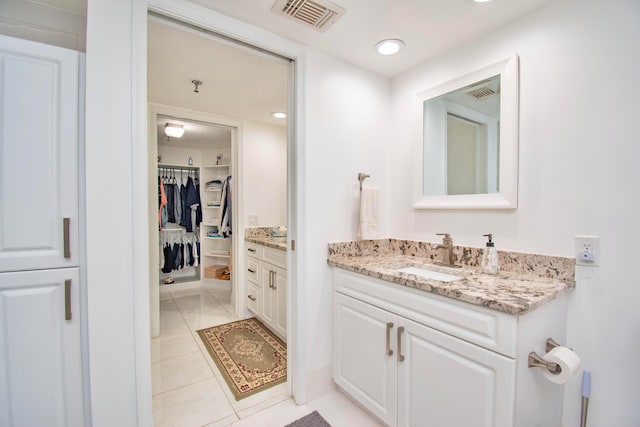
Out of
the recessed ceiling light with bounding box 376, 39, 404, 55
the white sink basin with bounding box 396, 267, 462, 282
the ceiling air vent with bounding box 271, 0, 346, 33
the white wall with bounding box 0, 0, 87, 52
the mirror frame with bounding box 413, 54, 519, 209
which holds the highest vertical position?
the ceiling air vent with bounding box 271, 0, 346, 33

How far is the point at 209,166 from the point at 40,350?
3.34m

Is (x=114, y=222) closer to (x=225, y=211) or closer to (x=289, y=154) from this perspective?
(x=289, y=154)

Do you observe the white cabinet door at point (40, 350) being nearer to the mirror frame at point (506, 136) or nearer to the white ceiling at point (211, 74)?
the white ceiling at point (211, 74)

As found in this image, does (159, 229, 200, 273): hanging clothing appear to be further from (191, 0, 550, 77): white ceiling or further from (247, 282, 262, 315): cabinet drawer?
(191, 0, 550, 77): white ceiling

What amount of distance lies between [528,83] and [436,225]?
36.0 inches

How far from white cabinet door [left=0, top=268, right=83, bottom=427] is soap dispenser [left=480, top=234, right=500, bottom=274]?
189 centimetres

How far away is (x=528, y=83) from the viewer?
144cm

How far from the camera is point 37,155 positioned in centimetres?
108

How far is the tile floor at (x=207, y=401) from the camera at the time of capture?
62.7 inches

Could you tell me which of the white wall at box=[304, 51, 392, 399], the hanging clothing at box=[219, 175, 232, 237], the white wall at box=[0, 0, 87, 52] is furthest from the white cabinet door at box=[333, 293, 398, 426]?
the hanging clothing at box=[219, 175, 232, 237]

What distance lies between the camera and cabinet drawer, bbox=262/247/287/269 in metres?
2.37

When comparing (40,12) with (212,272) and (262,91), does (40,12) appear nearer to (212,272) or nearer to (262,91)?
(262,91)

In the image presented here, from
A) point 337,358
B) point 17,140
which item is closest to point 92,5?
point 17,140

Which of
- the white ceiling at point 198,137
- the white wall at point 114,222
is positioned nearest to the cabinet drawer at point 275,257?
the white wall at point 114,222
